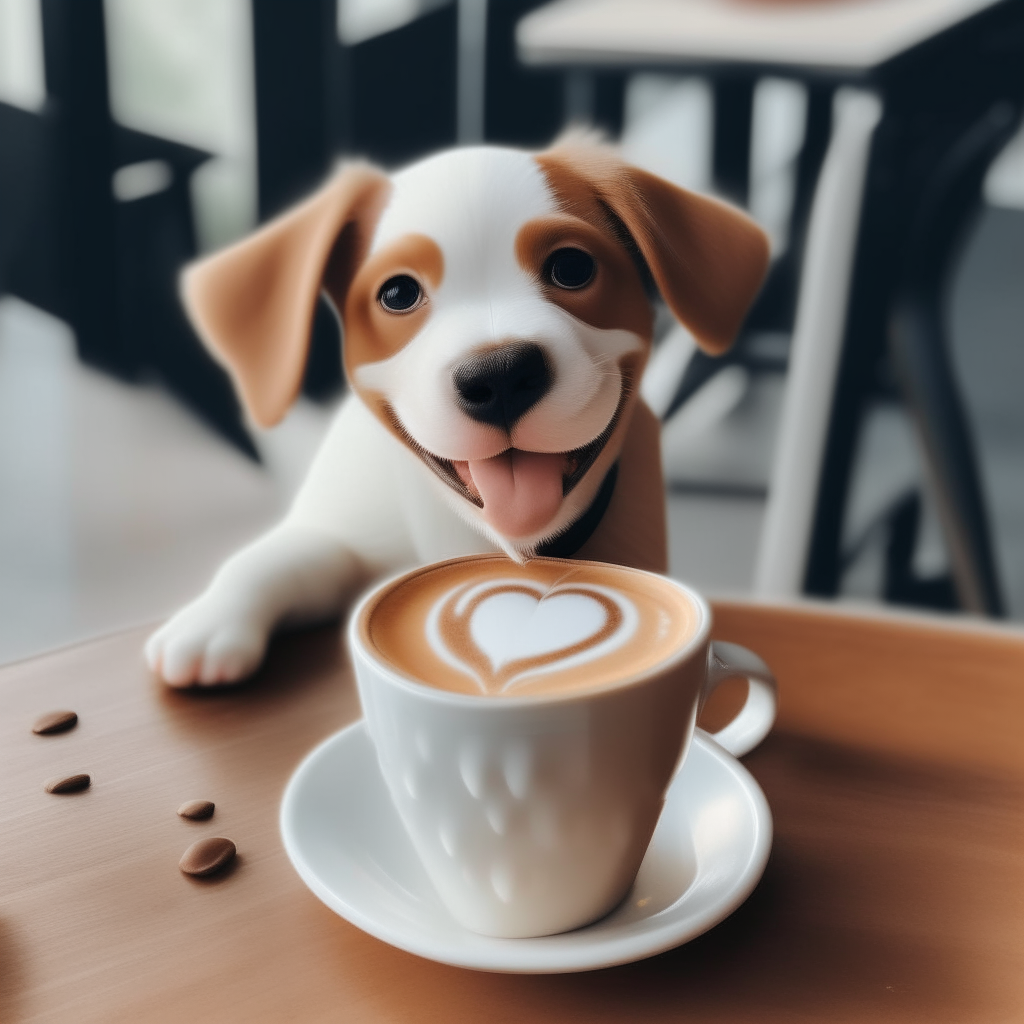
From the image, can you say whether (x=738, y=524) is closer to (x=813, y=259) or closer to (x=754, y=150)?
(x=754, y=150)

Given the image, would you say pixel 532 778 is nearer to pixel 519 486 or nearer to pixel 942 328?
pixel 519 486

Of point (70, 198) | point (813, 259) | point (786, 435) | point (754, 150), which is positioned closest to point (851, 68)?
point (813, 259)

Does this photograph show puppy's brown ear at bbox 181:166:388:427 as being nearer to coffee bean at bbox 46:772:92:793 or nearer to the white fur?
the white fur

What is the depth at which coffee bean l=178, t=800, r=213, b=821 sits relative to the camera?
0.50 meters

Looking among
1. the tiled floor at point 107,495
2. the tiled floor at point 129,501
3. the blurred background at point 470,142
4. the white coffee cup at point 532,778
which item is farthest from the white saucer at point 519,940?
the tiled floor at point 107,495

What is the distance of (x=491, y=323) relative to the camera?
50cm

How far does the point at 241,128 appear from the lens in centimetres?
173

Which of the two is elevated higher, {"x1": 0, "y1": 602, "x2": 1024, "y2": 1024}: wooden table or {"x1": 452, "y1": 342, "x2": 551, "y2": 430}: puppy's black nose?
{"x1": 452, "y1": 342, "x2": 551, "y2": 430}: puppy's black nose

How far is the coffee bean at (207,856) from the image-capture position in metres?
0.46

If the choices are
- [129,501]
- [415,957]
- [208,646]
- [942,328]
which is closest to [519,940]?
[415,957]

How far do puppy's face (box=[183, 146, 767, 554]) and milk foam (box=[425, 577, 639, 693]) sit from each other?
0.27 ft

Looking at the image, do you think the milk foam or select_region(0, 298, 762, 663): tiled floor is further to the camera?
select_region(0, 298, 762, 663): tiled floor

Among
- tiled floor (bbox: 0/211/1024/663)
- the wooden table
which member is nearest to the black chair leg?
tiled floor (bbox: 0/211/1024/663)

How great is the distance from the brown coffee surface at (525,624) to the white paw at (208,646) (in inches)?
7.5
